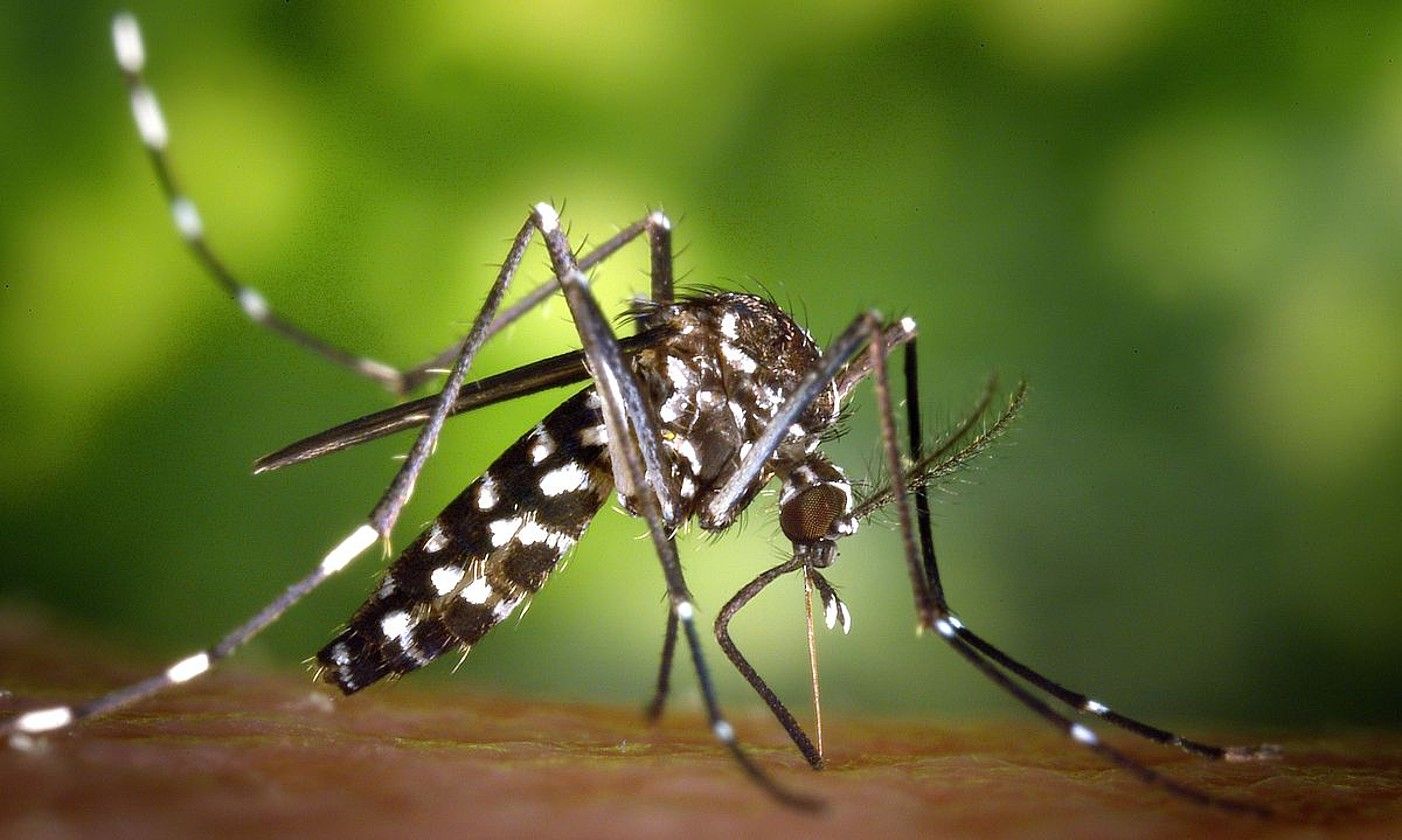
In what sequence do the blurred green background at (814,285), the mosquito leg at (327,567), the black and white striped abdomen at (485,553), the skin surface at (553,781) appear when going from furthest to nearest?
the blurred green background at (814,285)
the black and white striped abdomen at (485,553)
the mosquito leg at (327,567)
the skin surface at (553,781)

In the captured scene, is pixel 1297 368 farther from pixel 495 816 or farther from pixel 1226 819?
pixel 495 816

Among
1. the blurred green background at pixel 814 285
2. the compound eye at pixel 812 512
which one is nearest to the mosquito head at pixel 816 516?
the compound eye at pixel 812 512

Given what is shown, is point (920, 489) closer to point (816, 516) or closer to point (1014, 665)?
point (816, 516)

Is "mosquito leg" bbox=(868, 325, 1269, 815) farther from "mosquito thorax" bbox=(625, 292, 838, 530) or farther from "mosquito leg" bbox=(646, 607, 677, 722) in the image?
"mosquito leg" bbox=(646, 607, 677, 722)

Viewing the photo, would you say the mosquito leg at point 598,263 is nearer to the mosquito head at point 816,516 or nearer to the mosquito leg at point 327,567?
the mosquito leg at point 327,567

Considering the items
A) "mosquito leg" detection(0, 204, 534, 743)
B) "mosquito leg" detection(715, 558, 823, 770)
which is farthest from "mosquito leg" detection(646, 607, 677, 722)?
"mosquito leg" detection(0, 204, 534, 743)
